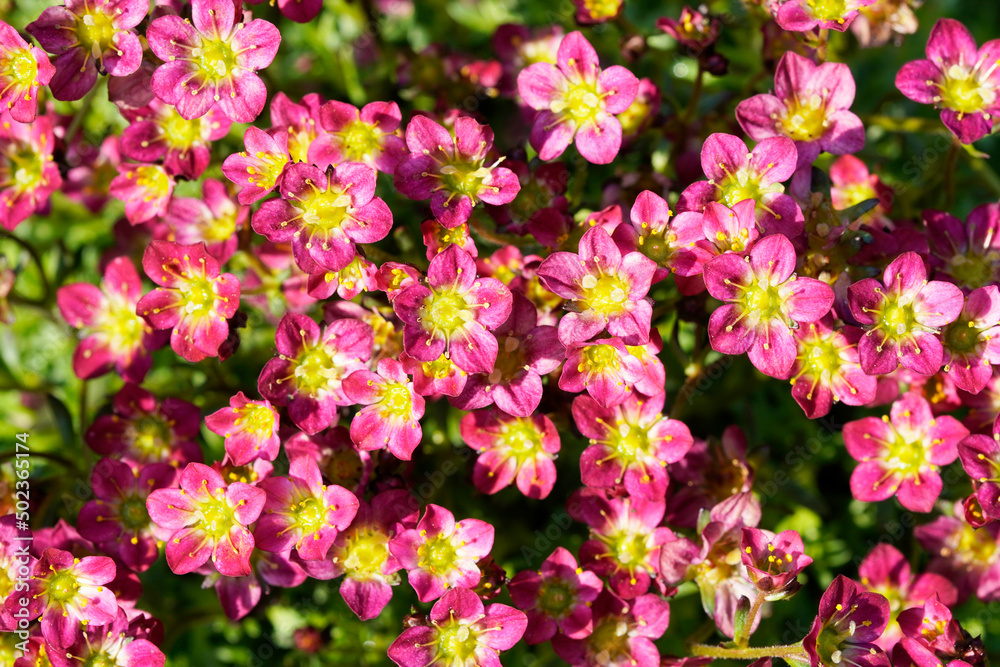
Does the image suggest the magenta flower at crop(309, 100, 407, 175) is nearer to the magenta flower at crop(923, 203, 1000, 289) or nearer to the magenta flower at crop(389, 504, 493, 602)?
the magenta flower at crop(389, 504, 493, 602)

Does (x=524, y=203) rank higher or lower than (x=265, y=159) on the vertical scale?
lower

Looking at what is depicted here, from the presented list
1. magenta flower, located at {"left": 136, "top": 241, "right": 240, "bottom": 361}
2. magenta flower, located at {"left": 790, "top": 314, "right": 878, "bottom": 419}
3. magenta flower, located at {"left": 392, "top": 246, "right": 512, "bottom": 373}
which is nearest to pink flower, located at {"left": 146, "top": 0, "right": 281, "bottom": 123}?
magenta flower, located at {"left": 136, "top": 241, "right": 240, "bottom": 361}

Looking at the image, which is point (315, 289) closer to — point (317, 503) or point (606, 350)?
point (317, 503)

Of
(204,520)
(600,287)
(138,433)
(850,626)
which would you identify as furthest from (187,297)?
(850,626)

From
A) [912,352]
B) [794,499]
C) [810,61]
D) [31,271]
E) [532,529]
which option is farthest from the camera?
[31,271]

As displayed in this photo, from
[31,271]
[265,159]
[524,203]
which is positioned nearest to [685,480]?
[524,203]

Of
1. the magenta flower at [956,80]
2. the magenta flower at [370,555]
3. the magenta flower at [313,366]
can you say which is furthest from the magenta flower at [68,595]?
the magenta flower at [956,80]
